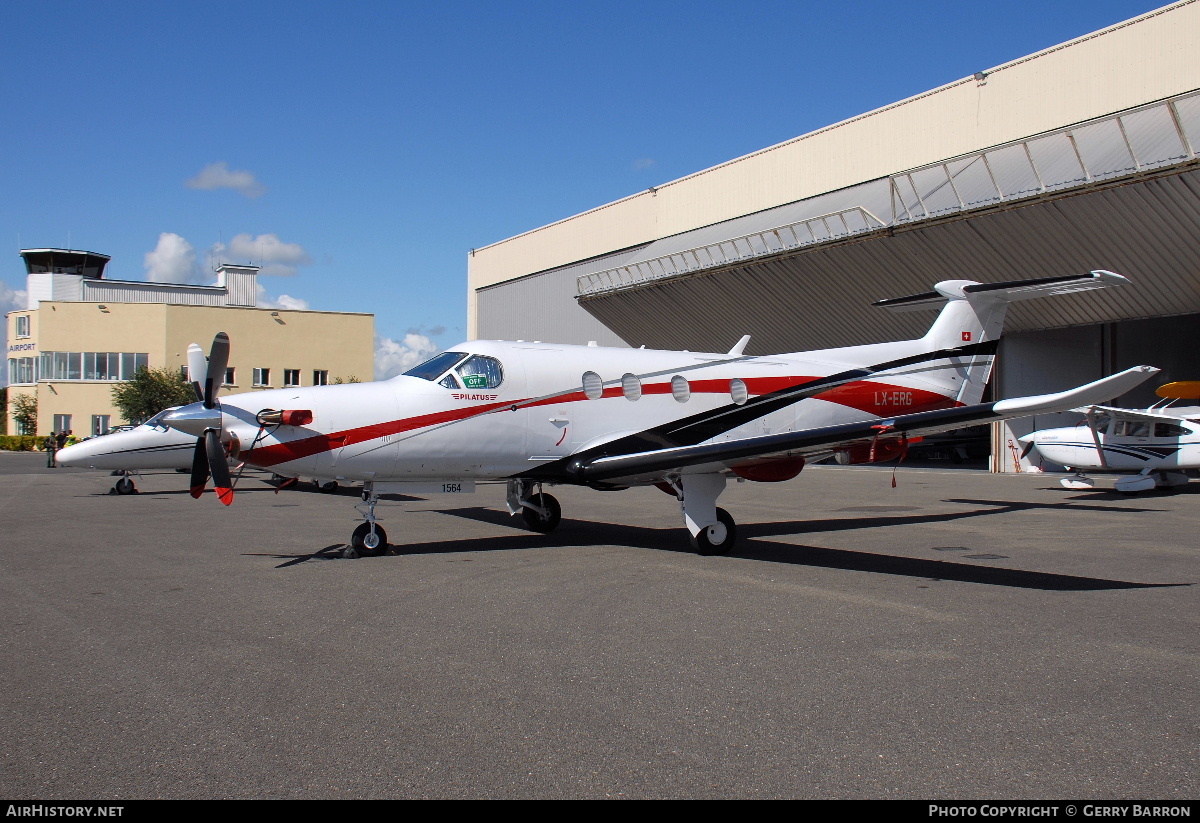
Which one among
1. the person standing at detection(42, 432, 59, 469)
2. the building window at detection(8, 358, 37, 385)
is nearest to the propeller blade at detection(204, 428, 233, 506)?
the person standing at detection(42, 432, 59, 469)

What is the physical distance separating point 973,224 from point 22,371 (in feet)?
248

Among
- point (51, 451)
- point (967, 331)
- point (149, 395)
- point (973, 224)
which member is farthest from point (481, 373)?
point (149, 395)

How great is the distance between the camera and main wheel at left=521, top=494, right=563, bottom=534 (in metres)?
14.0

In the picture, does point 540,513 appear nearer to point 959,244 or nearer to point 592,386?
point 592,386

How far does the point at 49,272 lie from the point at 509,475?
93390 millimetres

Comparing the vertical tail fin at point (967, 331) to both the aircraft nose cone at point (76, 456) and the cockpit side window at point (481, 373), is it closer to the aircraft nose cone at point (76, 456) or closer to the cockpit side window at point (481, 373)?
the cockpit side window at point (481, 373)

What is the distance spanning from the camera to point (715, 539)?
A: 11594 millimetres

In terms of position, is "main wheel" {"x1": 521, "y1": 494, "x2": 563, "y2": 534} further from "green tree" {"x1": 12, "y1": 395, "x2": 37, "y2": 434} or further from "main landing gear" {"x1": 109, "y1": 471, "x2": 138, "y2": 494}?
"green tree" {"x1": 12, "y1": 395, "x2": 37, "y2": 434}

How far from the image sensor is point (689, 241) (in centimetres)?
3991

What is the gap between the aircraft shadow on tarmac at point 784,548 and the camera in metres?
9.57

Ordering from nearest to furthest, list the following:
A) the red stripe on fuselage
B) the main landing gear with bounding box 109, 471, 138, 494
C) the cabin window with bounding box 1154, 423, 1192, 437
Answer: the red stripe on fuselage, the cabin window with bounding box 1154, 423, 1192, 437, the main landing gear with bounding box 109, 471, 138, 494

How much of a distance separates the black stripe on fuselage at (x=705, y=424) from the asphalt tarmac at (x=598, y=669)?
4.24ft

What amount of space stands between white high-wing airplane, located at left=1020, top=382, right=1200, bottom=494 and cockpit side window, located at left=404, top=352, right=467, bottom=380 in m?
16.6

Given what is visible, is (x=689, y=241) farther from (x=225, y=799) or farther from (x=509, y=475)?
(x=225, y=799)
